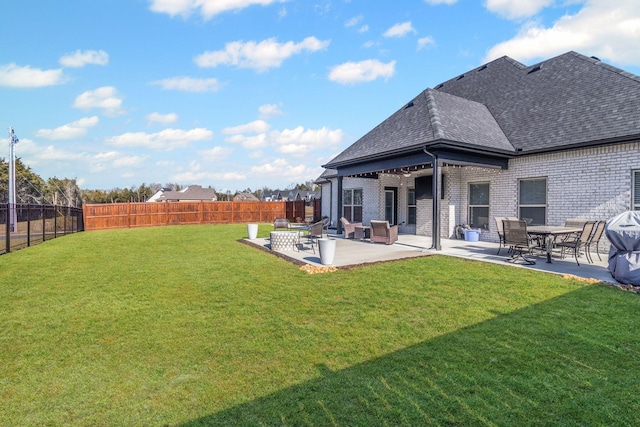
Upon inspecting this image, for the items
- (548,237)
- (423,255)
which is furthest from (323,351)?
(548,237)

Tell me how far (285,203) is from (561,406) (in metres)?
26.1

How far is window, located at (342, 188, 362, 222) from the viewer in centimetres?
1881

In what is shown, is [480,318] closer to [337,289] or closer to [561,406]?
[561,406]

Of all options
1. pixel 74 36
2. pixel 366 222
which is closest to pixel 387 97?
pixel 366 222

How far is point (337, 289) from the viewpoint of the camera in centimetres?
608

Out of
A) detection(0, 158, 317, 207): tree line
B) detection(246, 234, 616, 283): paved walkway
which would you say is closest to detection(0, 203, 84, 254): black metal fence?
detection(246, 234, 616, 283): paved walkway

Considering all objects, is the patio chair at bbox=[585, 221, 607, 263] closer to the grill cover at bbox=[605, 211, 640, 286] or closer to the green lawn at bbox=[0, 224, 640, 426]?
the grill cover at bbox=[605, 211, 640, 286]

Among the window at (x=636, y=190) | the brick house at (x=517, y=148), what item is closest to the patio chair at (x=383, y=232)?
the brick house at (x=517, y=148)

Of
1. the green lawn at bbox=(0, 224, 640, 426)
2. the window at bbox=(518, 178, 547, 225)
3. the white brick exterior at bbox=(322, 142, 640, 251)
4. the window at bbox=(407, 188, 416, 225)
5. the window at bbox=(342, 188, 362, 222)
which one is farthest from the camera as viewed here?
the window at bbox=(342, 188, 362, 222)

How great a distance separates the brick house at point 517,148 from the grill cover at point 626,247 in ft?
10.8

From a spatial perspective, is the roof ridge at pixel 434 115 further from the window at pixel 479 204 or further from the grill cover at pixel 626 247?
the grill cover at pixel 626 247

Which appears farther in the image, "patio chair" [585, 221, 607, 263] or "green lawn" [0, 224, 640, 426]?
"patio chair" [585, 221, 607, 263]

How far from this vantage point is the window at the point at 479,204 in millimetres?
12625

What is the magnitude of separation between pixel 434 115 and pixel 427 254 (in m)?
5.25
